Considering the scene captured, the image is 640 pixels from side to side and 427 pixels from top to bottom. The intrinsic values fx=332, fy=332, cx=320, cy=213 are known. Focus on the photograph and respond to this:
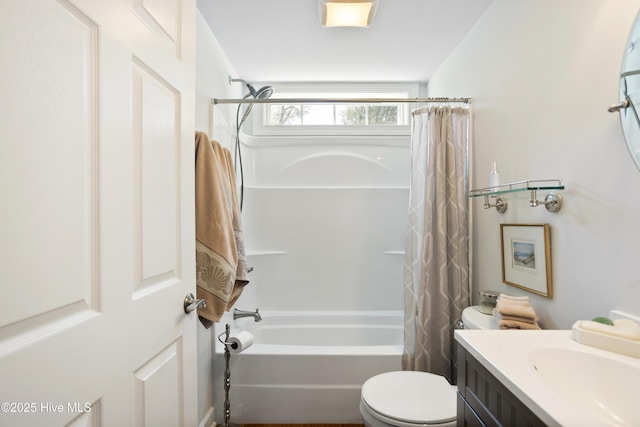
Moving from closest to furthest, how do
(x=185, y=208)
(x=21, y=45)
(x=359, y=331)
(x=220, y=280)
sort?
(x=21, y=45)
(x=185, y=208)
(x=220, y=280)
(x=359, y=331)

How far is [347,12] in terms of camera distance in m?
1.74

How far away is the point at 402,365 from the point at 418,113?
4.97ft

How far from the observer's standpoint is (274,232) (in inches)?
114

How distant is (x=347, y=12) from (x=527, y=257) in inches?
58.9

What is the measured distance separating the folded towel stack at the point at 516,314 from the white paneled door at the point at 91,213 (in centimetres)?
120

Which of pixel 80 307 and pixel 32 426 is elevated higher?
pixel 80 307

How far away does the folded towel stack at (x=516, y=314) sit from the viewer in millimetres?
1273

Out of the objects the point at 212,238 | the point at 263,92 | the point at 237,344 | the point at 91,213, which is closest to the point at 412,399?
the point at 237,344

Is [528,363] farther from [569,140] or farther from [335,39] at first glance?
[335,39]

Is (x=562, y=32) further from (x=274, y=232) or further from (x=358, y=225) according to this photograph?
(x=274, y=232)

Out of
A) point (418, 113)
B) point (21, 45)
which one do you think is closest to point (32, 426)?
point (21, 45)

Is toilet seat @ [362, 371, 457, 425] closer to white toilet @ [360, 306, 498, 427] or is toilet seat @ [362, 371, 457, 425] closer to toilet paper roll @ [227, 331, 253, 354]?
white toilet @ [360, 306, 498, 427]

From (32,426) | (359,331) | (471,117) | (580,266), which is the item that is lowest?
(359,331)

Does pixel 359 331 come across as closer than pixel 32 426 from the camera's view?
No
